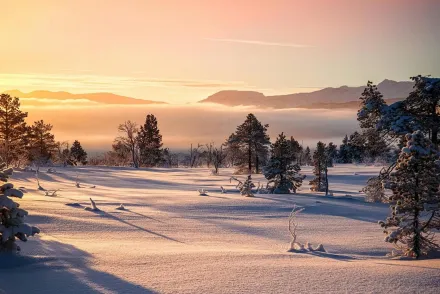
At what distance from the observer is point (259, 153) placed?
1916 inches

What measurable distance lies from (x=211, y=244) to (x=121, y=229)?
3.14m

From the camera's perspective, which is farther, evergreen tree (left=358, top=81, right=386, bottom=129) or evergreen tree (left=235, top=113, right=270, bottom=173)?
evergreen tree (left=235, top=113, right=270, bottom=173)

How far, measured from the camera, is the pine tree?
7025 centimetres

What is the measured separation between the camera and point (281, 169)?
2641 centimetres

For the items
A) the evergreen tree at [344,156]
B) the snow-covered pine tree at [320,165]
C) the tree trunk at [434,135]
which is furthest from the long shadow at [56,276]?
the evergreen tree at [344,156]

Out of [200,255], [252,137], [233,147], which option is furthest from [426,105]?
[233,147]

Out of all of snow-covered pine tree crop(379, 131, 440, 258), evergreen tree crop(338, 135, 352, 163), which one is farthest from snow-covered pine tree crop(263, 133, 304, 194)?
evergreen tree crop(338, 135, 352, 163)

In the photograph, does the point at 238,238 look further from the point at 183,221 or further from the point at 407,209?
the point at 407,209

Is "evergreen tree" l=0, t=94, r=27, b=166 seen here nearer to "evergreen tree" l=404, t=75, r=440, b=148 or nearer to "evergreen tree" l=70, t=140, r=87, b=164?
"evergreen tree" l=70, t=140, r=87, b=164

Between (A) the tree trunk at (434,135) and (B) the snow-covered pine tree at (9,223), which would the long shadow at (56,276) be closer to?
(B) the snow-covered pine tree at (9,223)

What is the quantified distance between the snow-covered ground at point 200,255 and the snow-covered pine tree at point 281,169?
8.68 meters

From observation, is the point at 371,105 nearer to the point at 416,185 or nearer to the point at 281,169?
the point at 416,185

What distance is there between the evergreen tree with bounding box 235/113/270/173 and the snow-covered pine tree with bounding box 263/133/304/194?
19822 mm

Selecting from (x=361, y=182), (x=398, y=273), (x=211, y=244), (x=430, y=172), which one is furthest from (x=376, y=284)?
(x=361, y=182)
